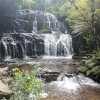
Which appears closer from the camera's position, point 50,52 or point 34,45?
point 50,52

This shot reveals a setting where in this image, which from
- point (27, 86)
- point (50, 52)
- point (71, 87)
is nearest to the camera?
point (27, 86)

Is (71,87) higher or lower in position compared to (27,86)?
lower

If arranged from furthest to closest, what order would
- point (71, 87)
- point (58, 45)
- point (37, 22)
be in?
point (37, 22) → point (58, 45) → point (71, 87)

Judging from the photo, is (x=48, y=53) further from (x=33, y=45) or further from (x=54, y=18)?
(x=54, y=18)

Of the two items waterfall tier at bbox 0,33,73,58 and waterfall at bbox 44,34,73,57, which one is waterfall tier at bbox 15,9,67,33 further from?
waterfall at bbox 44,34,73,57

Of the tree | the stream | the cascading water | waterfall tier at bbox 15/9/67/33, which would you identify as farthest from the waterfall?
the stream

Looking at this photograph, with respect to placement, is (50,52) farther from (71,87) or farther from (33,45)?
(71,87)

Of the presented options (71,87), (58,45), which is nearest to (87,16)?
(71,87)

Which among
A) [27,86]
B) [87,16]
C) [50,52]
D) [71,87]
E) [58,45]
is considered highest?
[87,16]

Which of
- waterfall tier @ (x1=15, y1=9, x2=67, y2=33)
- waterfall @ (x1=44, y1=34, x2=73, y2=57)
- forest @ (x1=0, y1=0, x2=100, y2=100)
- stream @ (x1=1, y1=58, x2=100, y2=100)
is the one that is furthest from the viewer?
waterfall tier @ (x1=15, y1=9, x2=67, y2=33)

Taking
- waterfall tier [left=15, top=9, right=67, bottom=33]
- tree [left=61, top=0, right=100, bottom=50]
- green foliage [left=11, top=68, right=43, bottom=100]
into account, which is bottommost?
green foliage [left=11, top=68, right=43, bottom=100]

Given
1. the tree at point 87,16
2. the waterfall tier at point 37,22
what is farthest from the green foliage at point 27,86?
the waterfall tier at point 37,22

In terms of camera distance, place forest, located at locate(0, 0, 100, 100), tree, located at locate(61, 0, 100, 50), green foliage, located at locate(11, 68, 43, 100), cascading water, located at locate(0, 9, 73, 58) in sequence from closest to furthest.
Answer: green foliage, located at locate(11, 68, 43, 100) → forest, located at locate(0, 0, 100, 100) → tree, located at locate(61, 0, 100, 50) → cascading water, located at locate(0, 9, 73, 58)

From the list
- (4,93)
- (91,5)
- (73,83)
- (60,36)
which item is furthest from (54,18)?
(4,93)
